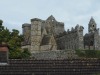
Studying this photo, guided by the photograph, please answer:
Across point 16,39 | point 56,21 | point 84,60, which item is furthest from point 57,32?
point 84,60

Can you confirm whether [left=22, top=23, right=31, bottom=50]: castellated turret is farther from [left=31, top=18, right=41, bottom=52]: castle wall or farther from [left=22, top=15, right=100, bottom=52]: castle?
[left=31, top=18, right=41, bottom=52]: castle wall

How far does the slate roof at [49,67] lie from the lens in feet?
81.3

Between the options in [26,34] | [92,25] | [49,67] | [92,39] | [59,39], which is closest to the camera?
[49,67]

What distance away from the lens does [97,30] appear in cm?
8869

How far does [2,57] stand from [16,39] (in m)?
39.4

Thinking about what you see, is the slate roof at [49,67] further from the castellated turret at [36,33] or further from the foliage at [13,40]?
the castellated turret at [36,33]

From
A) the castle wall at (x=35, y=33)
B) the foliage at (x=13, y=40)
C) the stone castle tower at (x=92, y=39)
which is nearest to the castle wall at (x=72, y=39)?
the stone castle tower at (x=92, y=39)

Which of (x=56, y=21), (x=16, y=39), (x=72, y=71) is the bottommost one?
(x=72, y=71)

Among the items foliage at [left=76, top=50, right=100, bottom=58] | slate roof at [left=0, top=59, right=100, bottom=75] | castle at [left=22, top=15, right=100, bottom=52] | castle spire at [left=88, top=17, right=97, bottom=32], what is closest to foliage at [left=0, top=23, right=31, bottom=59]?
foliage at [left=76, top=50, right=100, bottom=58]

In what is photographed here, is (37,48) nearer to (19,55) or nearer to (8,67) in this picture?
(19,55)

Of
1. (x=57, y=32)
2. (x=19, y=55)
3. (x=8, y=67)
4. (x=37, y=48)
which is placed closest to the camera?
(x=8, y=67)

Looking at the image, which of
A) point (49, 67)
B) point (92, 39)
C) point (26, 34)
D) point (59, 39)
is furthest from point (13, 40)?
point (49, 67)

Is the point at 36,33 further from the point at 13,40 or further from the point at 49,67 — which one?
the point at 49,67

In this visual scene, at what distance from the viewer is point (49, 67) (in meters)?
25.0
